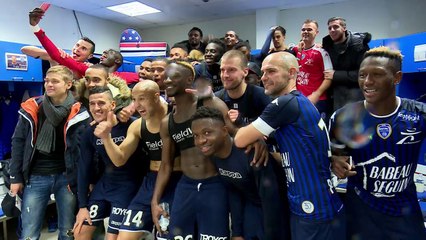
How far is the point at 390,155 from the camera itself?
179cm

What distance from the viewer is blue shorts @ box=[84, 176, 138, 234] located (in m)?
2.54

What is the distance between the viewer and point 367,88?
1.77 m

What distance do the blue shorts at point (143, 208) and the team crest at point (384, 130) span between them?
140 centimetres

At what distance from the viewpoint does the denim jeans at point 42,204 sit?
2.85m

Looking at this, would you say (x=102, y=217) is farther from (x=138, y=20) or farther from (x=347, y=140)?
(x=138, y=20)

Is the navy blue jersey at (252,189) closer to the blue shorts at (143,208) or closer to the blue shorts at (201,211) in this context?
the blue shorts at (201,211)

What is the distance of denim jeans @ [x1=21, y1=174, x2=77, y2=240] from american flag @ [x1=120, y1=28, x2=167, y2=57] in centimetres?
439

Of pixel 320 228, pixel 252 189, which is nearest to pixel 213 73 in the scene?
pixel 252 189

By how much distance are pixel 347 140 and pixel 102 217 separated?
1.95 m

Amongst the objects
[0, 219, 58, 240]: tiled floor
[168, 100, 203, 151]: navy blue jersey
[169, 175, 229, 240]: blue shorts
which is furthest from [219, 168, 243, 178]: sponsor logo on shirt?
[0, 219, 58, 240]: tiled floor

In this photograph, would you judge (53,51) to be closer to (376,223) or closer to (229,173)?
(229,173)

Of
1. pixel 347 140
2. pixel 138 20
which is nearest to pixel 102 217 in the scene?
pixel 347 140

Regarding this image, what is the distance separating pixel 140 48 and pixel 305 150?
5935 millimetres

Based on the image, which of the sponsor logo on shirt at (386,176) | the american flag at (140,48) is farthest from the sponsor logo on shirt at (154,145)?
the american flag at (140,48)
